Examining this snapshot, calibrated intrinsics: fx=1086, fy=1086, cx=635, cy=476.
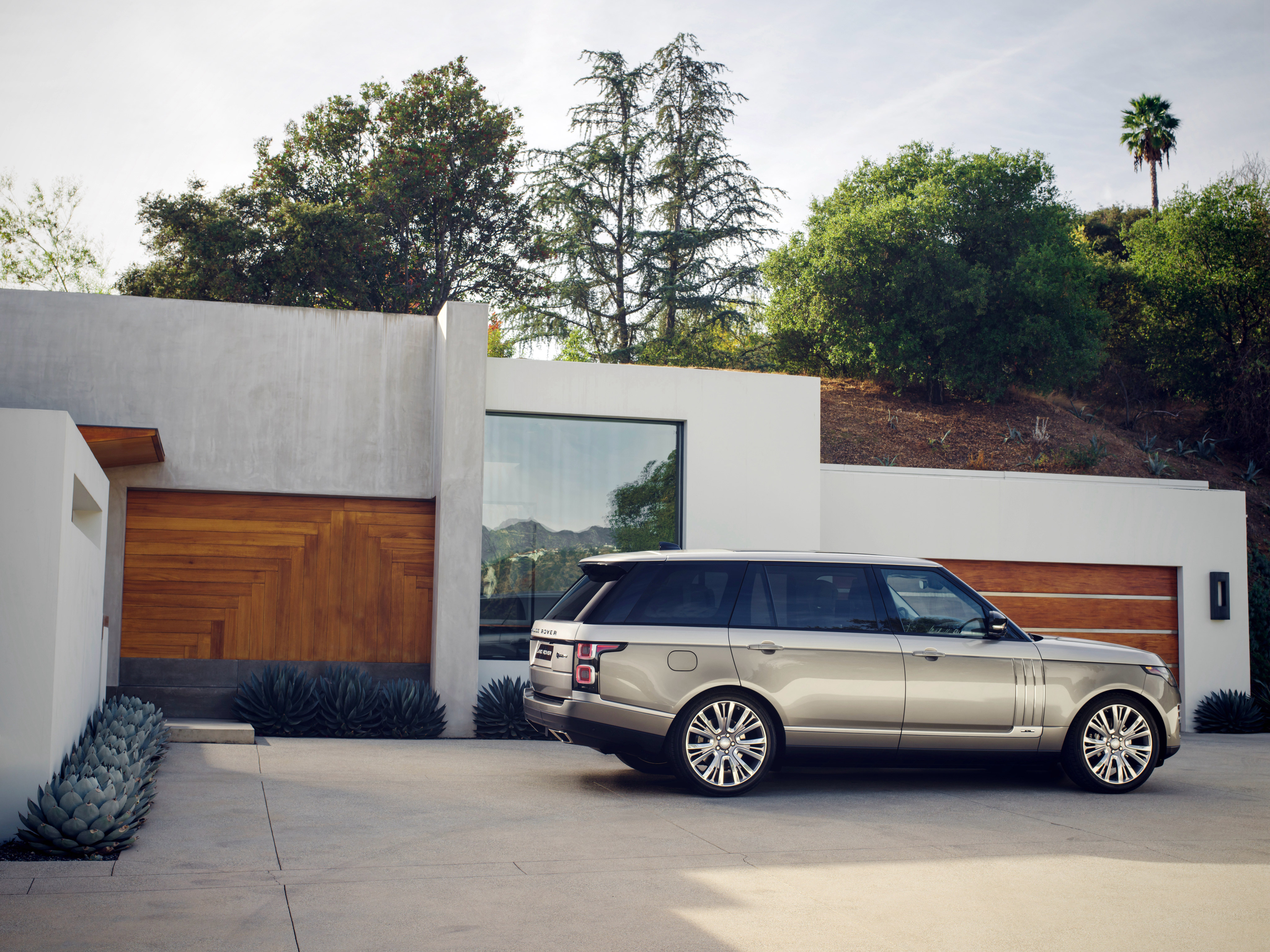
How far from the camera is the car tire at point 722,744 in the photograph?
26.3ft

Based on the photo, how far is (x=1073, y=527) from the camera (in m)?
15.3

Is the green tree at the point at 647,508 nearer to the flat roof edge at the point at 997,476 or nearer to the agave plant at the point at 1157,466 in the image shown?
the flat roof edge at the point at 997,476

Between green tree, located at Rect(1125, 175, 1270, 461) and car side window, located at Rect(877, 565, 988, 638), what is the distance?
25.8 m

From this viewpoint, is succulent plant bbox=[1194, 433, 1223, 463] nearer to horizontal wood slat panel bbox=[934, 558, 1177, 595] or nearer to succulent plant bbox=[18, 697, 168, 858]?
horizontal wood slat panel bbox=[934, 558, 1177, 595]

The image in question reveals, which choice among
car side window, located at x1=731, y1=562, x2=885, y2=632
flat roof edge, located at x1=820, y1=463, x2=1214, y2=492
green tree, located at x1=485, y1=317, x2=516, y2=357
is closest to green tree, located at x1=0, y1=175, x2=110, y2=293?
green tree, located at x1=485, y1=317, x2=516, y2=357

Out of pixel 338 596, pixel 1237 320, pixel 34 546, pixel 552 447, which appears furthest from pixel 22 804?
pixel 1237 320

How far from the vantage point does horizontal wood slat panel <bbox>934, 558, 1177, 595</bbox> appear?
1502cm

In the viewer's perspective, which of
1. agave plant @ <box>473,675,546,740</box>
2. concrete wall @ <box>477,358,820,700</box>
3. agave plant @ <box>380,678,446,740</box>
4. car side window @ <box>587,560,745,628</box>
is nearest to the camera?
car side window @ <box>587,560,745,628</box>

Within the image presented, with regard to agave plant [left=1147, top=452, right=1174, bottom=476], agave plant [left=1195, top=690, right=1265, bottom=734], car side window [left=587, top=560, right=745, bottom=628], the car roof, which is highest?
agave plant [left=1147, top=452, right=1174, bottom=476]

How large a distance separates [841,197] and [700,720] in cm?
2613

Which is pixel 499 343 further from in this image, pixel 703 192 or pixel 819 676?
pixel 819 676

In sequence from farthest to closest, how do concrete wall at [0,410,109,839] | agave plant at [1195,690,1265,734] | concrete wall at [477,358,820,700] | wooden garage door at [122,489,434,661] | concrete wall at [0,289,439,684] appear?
agave plant at [1195,690,1265,734], concrete wall at [477,358,820,700], wooden garage door at [122,489,434,661], concrete wall at [0,289,439,684], concrete wall at [0,410,109,839]

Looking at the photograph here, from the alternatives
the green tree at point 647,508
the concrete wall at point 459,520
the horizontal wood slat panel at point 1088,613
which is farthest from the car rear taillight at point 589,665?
the horizontal wood slat panel at point 1088,613

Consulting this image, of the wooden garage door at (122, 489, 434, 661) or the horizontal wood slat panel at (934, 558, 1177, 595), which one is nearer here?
the wooden garage door at (122, 489, 434, 661)
